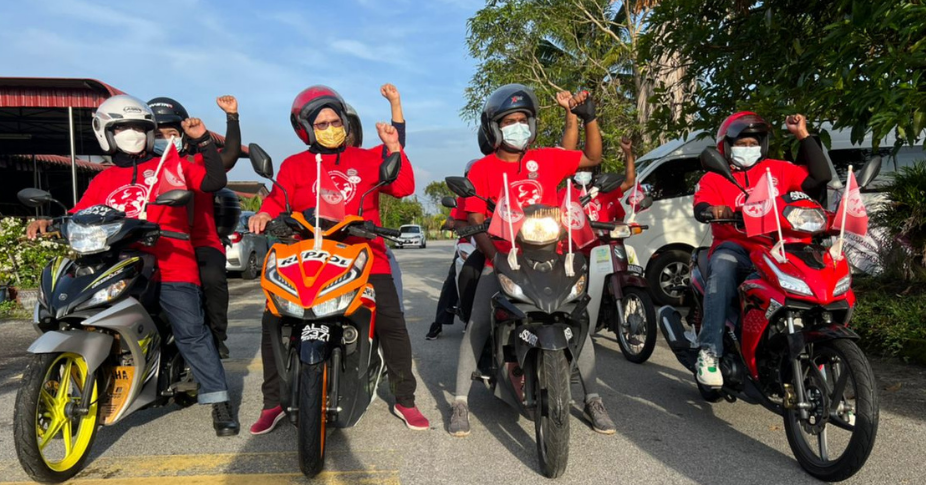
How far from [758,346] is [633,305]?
2249 millimetres

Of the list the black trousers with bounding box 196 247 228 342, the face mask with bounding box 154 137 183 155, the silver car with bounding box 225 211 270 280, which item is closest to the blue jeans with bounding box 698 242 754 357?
the black trousers with bounding box 196 247 228 342

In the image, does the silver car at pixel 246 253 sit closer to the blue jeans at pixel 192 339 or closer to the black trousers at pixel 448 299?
the black trousers at pixel 448 299

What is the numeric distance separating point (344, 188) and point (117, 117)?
132cm

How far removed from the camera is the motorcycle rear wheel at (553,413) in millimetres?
3021

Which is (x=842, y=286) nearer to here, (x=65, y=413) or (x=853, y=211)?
(x=853, y=211)

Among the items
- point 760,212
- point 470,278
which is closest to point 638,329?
point 470,278

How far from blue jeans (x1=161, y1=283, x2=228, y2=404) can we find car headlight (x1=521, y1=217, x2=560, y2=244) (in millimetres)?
1928

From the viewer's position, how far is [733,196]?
406cm

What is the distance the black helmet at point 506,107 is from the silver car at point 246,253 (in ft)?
32.9

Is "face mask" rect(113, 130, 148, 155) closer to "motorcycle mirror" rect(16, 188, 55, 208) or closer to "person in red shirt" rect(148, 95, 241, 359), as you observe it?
"person in red shirt" rect(148, 95, 241, 359)

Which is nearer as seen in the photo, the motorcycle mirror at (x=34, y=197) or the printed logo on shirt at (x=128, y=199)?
the motorcycle mirror at (x=34, y=197)

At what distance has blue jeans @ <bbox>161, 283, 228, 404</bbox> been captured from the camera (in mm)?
3699

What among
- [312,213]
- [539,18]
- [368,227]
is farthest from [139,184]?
[539,18]

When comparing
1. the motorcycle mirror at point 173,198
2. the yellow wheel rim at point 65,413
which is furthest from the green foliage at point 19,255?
the motorcycle mirror at point 173,198
